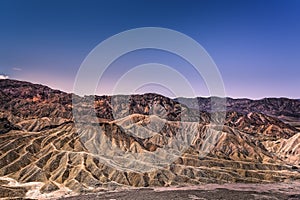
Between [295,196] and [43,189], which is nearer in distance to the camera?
[295,196]

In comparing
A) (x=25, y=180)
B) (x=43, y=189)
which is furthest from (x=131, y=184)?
(x=25, y=180)

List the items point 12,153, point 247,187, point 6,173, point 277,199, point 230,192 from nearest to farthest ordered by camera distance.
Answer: point 277,199
point 230,192
point 247,187
point 6,173
point 12,153

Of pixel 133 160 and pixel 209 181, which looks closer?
→ pixel 209 181

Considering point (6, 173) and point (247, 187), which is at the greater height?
point (247, 187)

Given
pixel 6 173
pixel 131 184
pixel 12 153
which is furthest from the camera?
pixel 12 153

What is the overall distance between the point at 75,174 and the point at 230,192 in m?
125

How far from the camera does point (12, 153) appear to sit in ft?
637

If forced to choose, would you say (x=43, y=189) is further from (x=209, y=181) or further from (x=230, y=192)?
(x=230, y=192)

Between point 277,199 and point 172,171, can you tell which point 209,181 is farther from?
point 277,199

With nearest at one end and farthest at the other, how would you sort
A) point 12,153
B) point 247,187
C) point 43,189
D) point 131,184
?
point 247,187 → point 43,189 → point 131,184 → point 12,153

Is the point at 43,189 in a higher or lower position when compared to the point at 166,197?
lower

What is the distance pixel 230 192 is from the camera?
56.8 meters

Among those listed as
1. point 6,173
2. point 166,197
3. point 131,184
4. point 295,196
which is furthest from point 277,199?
point 6,173

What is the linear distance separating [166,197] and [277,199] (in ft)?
58.8
